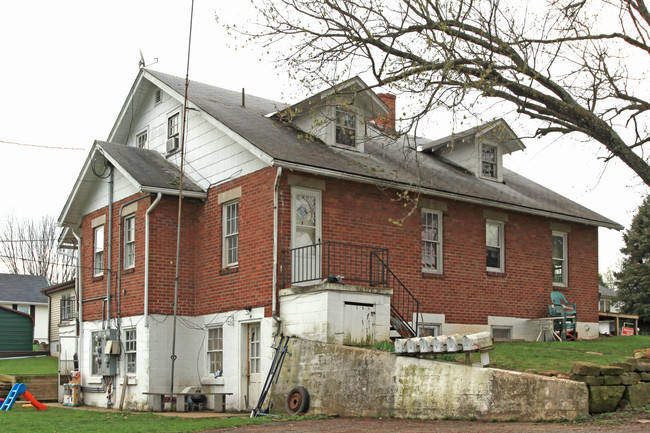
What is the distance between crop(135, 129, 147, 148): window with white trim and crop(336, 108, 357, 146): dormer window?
639cm

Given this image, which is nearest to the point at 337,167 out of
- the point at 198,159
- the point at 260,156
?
the point at 260,156

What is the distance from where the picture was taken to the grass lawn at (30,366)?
94.8 ft

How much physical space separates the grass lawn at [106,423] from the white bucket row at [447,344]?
7.35 feet

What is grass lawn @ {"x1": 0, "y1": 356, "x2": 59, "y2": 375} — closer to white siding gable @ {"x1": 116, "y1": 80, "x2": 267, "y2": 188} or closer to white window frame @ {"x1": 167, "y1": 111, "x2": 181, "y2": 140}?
white siding gable @ {"x1": 116, "y1": 80, "x2": 267, "y2": 188}

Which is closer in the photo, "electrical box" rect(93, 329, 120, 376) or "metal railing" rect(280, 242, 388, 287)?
"metal railing" rect(280, 242, 388, 287)

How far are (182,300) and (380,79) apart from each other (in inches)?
293

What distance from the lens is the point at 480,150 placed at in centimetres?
2211

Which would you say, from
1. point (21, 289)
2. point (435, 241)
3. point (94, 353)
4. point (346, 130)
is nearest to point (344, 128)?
point (346, 130)

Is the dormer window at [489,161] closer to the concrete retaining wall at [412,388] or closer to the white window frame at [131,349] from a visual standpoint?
the concrete retaining wall at [412,388]

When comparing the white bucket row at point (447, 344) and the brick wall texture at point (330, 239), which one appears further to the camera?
the brick wall texture at point (330, 239)

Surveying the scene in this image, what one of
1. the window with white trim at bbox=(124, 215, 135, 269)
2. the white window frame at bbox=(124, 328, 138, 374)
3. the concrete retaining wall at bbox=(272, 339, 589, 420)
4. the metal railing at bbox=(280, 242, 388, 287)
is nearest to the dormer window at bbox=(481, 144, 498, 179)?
the metal railing at bbox=(280, 242, 388, 287)

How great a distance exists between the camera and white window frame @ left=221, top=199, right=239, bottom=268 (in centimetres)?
1777

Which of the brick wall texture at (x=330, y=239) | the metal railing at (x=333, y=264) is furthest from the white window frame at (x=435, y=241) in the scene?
the metal railing at (x=333, y=264)

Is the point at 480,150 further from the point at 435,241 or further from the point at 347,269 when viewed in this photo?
A: the point at 347,269
